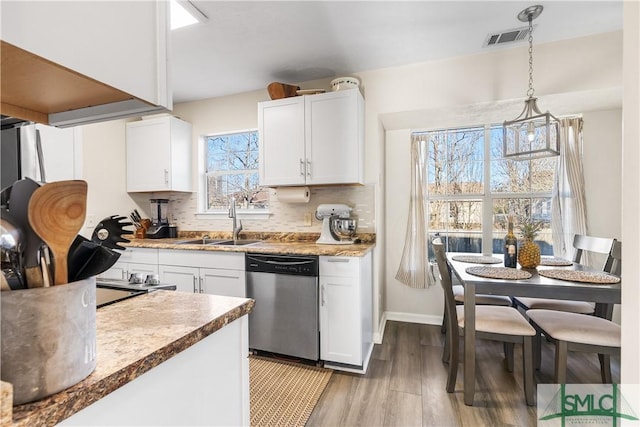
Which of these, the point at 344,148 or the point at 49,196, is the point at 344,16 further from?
the point at 49,196

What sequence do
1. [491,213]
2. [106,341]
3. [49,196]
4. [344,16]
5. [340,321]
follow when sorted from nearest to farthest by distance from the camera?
[49,196]
[106,341]
[344,16]
[340,321]
[491,213]

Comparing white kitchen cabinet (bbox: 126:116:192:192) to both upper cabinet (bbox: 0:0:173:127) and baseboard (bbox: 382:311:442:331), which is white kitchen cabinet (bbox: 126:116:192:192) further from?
baseboard (bbox: 382:311:442:331)

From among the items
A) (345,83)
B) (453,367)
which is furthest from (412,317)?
(345,83)

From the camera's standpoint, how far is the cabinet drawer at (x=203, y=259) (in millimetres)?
2490

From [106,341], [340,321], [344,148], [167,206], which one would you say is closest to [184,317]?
[106,341]

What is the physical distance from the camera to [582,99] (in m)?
2.42

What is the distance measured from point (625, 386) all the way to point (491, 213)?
2.57m

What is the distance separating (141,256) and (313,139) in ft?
6.44

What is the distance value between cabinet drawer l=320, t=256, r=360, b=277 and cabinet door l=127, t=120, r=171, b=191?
2.05m

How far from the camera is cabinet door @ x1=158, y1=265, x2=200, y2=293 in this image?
8.61 feet

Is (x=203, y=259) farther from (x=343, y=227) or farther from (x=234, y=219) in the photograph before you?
(x=343, y=227)

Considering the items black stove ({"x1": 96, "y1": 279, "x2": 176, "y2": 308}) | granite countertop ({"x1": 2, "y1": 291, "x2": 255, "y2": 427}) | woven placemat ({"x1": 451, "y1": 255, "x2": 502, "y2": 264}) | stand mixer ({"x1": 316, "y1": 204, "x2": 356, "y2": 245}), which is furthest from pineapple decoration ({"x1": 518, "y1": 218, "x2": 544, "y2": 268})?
black stove ({"x1": 96, "y1": 279, "x2": 176, "y2": 308})

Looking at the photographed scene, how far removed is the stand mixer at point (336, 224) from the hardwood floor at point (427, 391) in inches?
40.4

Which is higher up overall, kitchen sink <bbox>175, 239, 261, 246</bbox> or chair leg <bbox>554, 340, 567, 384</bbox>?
kitchen sink <bbox>175, 239, 261, 246</bbox>
